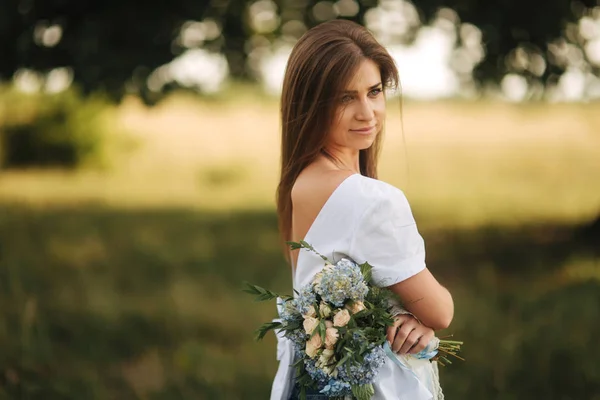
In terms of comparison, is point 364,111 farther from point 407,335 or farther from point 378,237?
point 407,335

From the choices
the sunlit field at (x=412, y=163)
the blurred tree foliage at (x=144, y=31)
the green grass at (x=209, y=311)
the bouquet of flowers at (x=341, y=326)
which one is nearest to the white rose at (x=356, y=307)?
the bouquet of flowers at (x=341, y=326)

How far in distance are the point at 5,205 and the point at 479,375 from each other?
9538 mm

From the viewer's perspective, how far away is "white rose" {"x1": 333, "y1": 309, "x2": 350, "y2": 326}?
77.2 inches

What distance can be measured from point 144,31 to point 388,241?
18.8 feet

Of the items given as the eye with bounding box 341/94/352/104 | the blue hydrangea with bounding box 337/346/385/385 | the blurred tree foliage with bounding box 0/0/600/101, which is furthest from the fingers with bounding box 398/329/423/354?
the blurred tree foliage with bounding box 0/0/600/101

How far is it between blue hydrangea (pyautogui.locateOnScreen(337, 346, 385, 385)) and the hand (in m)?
0.11

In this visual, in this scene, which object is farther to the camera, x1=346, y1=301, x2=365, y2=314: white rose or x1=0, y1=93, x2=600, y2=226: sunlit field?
Result: x1=0, y1=93, x2=600, y2=226: sunlit field

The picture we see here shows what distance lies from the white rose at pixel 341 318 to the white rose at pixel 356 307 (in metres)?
0.03

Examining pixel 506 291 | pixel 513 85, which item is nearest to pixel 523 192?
pixel 513 85

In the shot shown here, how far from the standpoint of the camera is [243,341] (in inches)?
229

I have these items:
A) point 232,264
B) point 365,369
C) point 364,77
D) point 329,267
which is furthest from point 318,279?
point 232,264

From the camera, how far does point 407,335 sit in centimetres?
209

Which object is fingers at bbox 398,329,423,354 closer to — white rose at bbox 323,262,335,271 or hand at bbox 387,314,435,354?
hand at bbox 387,314,435,354

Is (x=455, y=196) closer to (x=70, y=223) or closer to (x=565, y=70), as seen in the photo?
(x=565, y=70)
